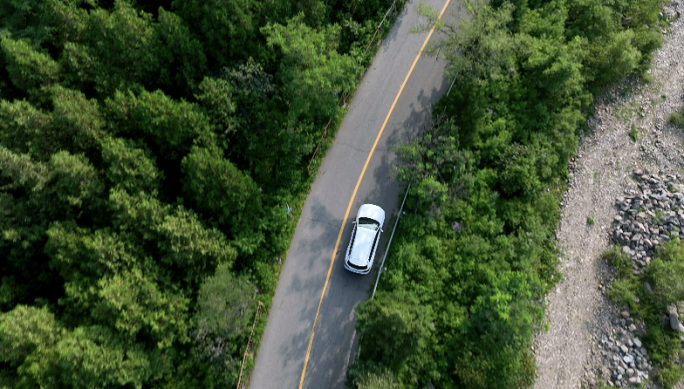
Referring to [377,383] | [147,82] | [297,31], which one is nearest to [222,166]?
[147,82]

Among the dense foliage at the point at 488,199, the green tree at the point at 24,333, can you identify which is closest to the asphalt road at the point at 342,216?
the dense foliage at the point at 488,199

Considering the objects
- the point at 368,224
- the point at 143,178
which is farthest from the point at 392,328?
the point at 143,178

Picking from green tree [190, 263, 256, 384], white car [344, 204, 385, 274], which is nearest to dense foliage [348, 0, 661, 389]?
white car [344, 204, 385, 274]

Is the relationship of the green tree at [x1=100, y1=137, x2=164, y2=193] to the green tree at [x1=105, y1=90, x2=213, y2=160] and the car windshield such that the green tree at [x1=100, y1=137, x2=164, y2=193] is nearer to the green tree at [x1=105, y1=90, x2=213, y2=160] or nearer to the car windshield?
the green tree at [x1=105, y1=90, x2=213, y2=160]

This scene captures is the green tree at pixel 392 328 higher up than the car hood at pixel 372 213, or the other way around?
the car hood at pixel 372 213

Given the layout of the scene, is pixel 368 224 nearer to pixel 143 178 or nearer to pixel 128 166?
pixel 143 178

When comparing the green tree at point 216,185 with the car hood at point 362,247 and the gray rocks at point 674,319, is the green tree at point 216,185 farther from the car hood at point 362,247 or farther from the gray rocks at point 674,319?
the gray rocks at point 674,319

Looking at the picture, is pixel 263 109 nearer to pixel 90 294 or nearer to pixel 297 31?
pixel 297 31
